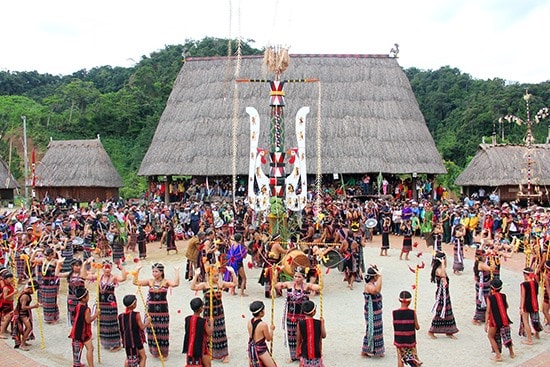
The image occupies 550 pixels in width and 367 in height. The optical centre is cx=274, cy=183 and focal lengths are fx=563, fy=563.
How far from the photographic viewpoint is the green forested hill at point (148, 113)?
39.5 metres

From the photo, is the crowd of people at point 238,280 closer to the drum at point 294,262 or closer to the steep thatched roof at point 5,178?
the drum at point 294,262

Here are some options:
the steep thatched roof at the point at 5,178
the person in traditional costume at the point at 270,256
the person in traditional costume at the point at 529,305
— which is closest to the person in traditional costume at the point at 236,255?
the person in traditional costume at the point at 270,256

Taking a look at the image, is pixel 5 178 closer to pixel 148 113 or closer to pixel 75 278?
pixel 148 113

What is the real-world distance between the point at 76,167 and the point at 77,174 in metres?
0.51

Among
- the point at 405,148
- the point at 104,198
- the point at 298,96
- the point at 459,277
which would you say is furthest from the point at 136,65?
the point at 459,277

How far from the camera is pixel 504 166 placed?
28188mm

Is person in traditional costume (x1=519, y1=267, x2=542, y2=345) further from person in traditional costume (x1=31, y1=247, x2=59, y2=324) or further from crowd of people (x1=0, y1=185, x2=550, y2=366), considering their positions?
person in traditional costume (x1=31, y1=247, x2=59, y2=324)

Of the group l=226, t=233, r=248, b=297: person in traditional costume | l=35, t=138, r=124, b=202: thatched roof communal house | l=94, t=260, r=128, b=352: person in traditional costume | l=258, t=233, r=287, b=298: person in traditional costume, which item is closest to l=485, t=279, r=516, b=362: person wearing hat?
l=258, t=233, r=287, b=298: person in traditional costume

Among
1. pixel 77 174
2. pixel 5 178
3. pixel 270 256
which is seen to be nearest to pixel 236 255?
pixel 270 256

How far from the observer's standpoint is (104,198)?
32344 millimetres

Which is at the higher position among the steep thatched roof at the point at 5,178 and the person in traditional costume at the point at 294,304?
the steep thatched roof at the point at 5,178

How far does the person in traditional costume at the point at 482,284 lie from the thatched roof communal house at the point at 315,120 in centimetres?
1694

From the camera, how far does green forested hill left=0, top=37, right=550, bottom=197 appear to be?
130 feet

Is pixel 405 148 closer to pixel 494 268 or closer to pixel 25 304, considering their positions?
pixel 494 268
